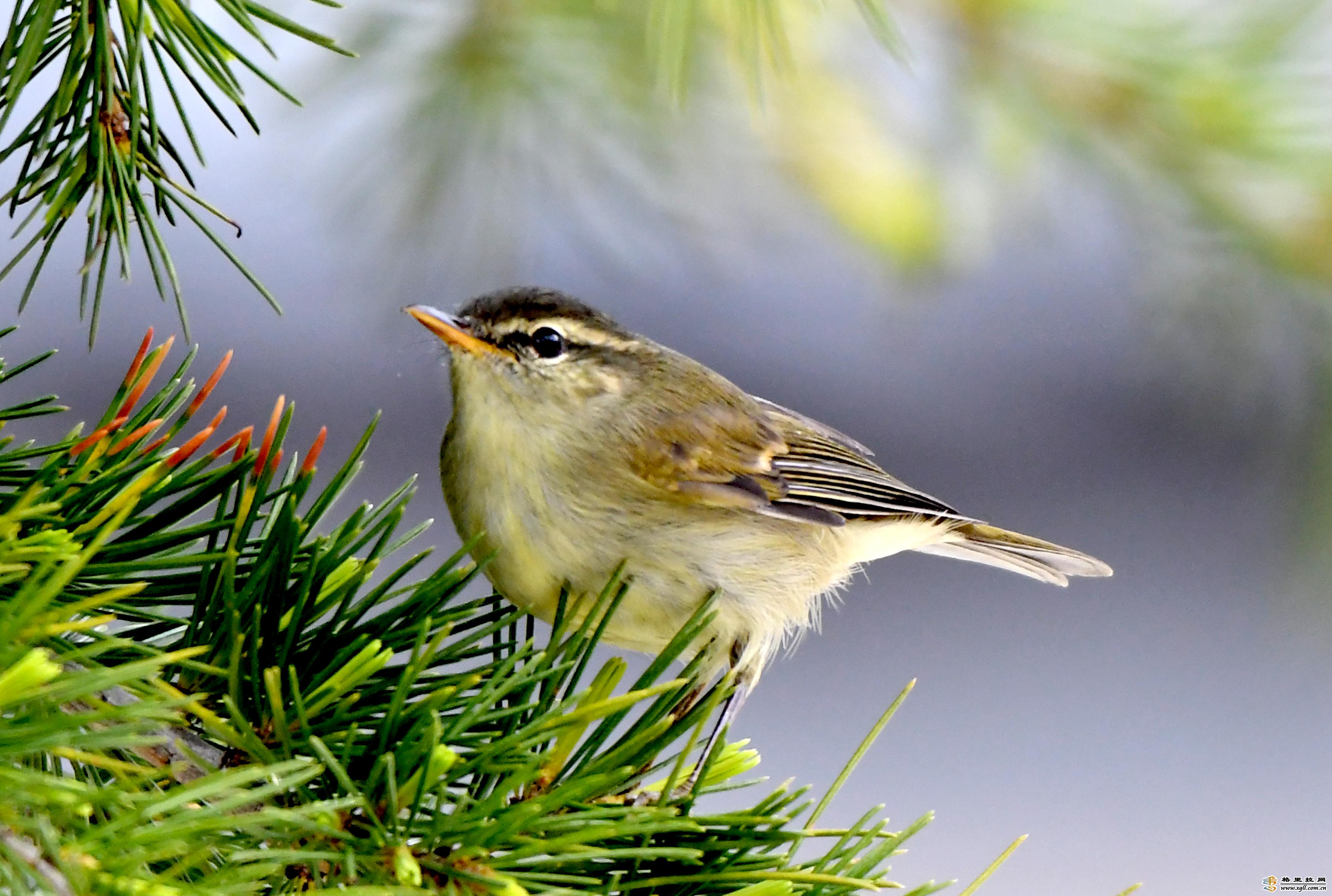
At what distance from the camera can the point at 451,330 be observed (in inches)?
56.4

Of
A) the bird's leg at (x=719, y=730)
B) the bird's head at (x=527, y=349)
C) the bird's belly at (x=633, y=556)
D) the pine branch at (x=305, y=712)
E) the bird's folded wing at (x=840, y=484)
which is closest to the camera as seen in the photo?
the pine branch at (x=305, y=712)

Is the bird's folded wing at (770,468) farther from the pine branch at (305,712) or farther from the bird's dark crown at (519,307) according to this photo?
the pine branch at (305,712)

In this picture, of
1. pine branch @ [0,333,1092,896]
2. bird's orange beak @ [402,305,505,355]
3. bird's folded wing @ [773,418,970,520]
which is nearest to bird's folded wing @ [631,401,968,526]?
bird's folded wing @ [773,418,970,520]

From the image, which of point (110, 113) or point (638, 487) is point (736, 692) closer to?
point (638, 487)

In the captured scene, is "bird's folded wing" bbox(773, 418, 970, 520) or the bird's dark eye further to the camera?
"bird's folded wing" bbox(773, 418, 970, 520)

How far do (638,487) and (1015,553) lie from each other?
2.93 feet

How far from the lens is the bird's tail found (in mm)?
2012

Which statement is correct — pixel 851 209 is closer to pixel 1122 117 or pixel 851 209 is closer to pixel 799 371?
pixel 1122 117

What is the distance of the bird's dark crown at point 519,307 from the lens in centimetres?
151

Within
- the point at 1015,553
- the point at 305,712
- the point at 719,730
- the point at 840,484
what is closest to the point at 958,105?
the point at 840,484

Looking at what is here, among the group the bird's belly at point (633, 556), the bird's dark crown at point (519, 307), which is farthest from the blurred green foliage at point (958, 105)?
the bird's belly at point (633, 556)

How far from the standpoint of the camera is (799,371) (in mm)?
4055

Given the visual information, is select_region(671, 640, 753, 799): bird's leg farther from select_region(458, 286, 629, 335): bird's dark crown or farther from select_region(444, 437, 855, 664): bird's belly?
select_region(458, 286, 629, 335): bird's dark crown

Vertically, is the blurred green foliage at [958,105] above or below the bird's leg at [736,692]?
above
